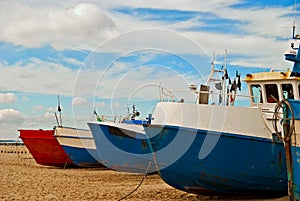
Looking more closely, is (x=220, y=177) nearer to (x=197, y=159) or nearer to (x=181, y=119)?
(x=197, y=159)

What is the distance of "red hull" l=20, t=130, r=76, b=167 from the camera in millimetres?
23062

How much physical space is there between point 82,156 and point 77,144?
61 cm

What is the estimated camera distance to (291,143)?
9367 millimetres

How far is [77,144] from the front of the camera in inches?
840

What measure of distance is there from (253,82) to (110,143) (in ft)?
19.6

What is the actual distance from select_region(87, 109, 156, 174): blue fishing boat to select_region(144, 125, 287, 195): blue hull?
10.2ft

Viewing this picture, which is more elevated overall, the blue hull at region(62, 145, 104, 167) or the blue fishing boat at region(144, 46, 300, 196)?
the blue fishing boat at region(144, 46, 300, 196)

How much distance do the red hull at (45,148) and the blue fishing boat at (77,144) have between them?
126cm

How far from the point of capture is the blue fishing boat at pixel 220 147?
10.1 metres

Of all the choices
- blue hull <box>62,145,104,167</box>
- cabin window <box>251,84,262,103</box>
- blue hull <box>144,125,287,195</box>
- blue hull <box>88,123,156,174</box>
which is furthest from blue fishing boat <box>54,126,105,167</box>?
blue hull <box>144,125,287,195</box>

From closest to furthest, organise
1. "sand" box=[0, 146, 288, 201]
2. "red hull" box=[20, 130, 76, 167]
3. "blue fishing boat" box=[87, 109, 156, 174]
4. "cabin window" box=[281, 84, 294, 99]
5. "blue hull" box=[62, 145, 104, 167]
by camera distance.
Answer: "cabin window" box=[281, 84, 294, 99] < "sand" box=[0, 146, 288, 201] < "blue fishing boat" box=[87, 109, 156, 174] < "blue hull" box=[62, 145, 104, 167] < "red hull" box=[20, 130, 76, 167]

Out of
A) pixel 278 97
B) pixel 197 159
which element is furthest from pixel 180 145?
pixel 278 97

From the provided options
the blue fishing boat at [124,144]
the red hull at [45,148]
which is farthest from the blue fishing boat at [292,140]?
the red hull at [45,148]

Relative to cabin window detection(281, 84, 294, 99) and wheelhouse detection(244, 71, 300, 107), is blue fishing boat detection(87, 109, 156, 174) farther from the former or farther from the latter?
cabin window detection(281, 84, 294, 99)
